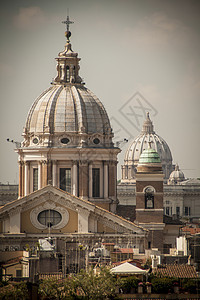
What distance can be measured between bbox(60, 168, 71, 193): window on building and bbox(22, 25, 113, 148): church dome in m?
2.41

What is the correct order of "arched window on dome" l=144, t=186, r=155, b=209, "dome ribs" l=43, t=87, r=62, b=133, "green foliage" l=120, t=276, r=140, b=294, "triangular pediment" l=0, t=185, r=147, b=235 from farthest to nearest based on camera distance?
1. "dome ribs" l=43, t=87, r=62, b=133
2. "arched window on dome" l=144, t=186, r=155, b=209
3. "triangular pediment" l=0, t=185, r=147, b=235
4. "green foliage" l=120, t=276, r=140, b=294

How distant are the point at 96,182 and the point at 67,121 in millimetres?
6319

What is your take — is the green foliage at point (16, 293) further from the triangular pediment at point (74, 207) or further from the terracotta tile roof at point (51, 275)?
the triangular pediment at point (74, 207)

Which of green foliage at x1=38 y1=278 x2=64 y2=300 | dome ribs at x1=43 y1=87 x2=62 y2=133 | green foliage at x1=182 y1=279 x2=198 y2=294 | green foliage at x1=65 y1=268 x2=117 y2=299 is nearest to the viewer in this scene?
green foliage at x1=38 y1=278 x2=64 y2=300

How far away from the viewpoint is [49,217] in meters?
135

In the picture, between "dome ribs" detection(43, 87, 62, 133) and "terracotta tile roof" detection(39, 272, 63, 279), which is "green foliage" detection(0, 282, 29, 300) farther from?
"dome ribs" detection(43, 87, 62, 133)

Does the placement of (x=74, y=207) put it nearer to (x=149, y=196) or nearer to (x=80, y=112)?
(x=149, y=196)

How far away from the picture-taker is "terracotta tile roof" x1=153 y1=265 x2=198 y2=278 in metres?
107

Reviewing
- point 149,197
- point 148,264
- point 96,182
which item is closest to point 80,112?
point 96,182

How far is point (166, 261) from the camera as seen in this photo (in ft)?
398

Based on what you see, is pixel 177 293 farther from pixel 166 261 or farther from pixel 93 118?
pixel 93 118

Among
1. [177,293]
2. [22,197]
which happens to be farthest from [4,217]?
[177,293]

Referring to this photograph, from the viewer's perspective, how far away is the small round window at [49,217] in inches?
5295

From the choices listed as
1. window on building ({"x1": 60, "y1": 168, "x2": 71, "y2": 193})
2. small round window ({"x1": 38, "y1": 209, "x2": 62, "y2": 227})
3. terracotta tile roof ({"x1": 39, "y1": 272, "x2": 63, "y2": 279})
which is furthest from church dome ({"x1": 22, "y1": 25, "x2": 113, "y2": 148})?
terracotta tile roof ({"x1": 39, "y1": 272, "x2": 63, "y2": 279})
